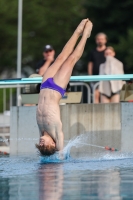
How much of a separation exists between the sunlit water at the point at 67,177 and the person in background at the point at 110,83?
112 inches

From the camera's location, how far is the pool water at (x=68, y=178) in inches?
376

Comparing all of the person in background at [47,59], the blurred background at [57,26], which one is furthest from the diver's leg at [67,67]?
the blurred background at [57,26]

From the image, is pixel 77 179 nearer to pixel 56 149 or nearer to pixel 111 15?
pixel 56 149

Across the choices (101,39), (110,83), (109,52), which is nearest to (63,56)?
(110,83)

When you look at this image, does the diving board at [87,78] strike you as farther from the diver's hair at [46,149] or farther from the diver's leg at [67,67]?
the diver's hair at [46,149]

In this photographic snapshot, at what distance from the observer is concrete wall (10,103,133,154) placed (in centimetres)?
1667

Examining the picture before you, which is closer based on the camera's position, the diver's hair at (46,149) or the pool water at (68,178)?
the pool water at (68,178)

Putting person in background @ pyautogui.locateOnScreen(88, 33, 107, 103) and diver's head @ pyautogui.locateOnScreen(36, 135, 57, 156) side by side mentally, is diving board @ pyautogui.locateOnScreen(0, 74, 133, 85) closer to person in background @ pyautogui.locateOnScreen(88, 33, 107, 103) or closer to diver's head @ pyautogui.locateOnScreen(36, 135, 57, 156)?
diver's head @ pyautogui.locateOnScreen(36, 135, 57, 156)

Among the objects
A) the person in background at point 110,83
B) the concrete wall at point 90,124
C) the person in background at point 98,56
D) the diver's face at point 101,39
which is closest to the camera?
the concrete wall at point 90,124

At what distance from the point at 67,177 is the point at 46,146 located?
8.74 feet

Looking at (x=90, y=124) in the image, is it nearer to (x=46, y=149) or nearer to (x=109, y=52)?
(x=109, y=52)

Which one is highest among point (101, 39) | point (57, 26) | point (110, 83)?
point (57, 26)

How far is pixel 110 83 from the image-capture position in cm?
1816

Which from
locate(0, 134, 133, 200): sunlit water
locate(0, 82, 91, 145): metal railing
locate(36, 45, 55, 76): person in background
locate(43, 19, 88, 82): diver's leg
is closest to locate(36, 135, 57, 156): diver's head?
locate(0, 134, 133, 200): sunlit water
